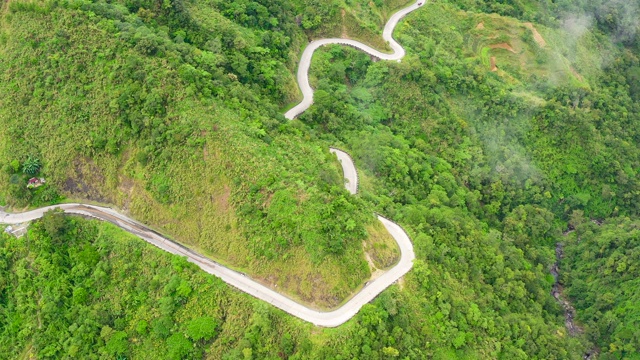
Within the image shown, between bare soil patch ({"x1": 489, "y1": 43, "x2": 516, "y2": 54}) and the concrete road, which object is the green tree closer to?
the concrete road

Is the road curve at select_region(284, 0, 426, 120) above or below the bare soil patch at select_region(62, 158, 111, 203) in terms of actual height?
above

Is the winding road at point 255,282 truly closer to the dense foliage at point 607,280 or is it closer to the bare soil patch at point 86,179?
the bare soil patch at point 86,179

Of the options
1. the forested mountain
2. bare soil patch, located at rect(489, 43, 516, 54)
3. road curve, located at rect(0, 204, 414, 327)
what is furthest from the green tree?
bare soil patch, located at rect(489, 43, 516, 54)

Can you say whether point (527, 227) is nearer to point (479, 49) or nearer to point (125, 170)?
point (479, 49)

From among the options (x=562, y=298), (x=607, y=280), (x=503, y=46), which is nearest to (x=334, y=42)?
(x=503, y=46)

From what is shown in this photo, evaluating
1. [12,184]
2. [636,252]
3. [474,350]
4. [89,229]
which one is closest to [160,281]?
[89,229]
